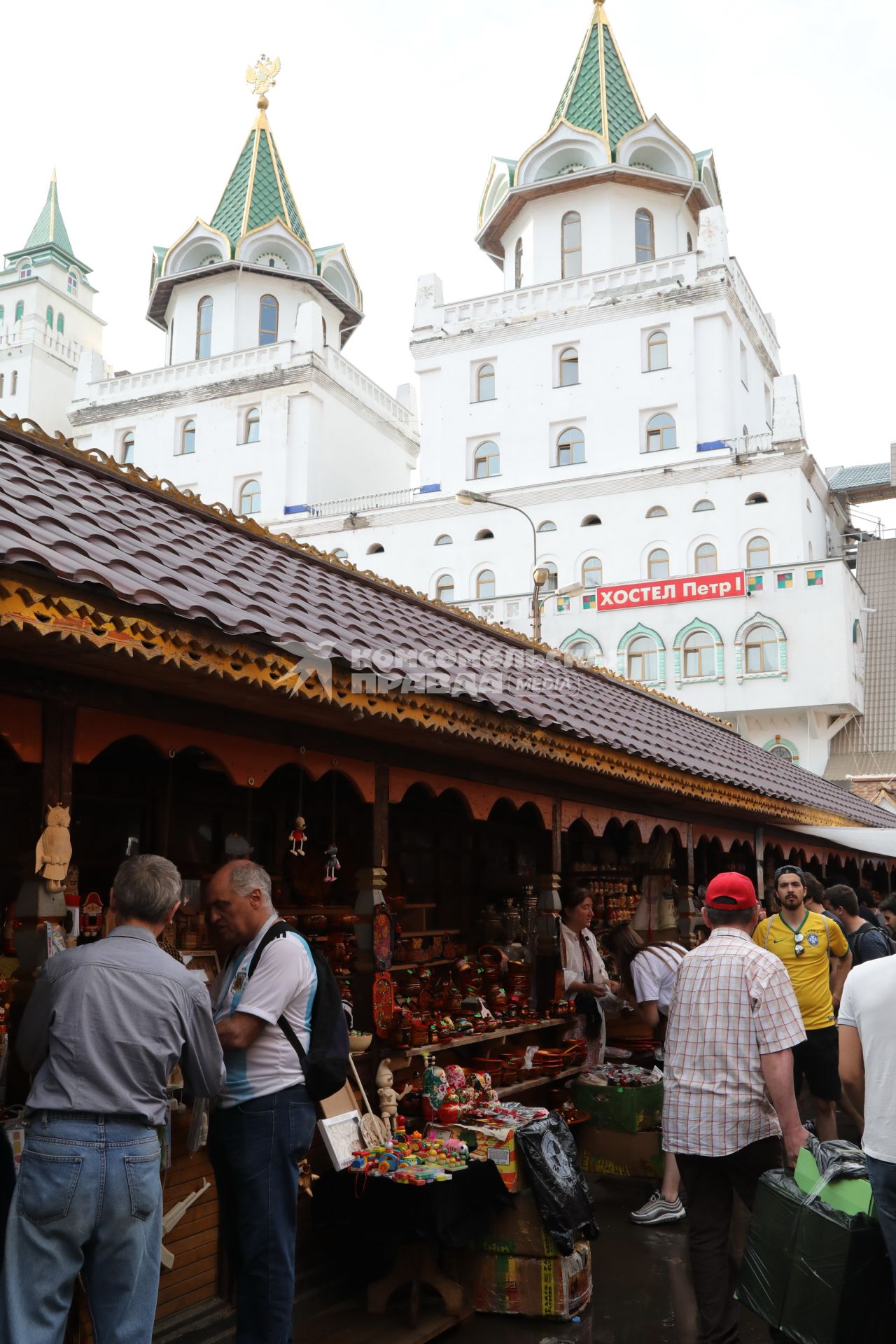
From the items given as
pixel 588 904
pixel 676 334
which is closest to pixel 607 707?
pixel 588 904

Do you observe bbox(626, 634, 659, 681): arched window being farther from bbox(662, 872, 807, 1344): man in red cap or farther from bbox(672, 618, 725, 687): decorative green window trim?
bbox(662, 872, 807, 1344): man in red cap

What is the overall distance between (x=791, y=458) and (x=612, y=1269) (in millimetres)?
29817

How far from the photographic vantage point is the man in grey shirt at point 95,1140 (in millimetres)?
3027

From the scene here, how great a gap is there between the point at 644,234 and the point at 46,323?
3420 cm

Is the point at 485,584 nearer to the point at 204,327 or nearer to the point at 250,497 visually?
the point at 250,497

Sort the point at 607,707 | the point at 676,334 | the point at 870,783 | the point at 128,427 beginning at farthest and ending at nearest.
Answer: the point at 128,427, the point at 676,334, the point at 870,783, the point at 607,707

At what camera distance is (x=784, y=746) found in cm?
3212

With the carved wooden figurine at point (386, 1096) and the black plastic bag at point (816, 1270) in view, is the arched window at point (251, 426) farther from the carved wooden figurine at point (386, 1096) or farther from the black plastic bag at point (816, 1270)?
the black plastic bag at point (816, 1270)

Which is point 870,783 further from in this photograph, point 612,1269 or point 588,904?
point 612,1269

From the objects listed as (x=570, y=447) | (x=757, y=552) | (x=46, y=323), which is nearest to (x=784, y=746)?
(x=757, y=552)

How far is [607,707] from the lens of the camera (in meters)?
9.38

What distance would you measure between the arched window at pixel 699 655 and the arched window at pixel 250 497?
53.7 feet


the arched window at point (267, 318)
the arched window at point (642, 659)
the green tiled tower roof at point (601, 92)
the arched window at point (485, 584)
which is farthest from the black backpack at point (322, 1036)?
the arched window at point (267, 318)

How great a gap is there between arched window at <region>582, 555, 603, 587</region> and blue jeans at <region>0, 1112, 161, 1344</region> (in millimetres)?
31786
